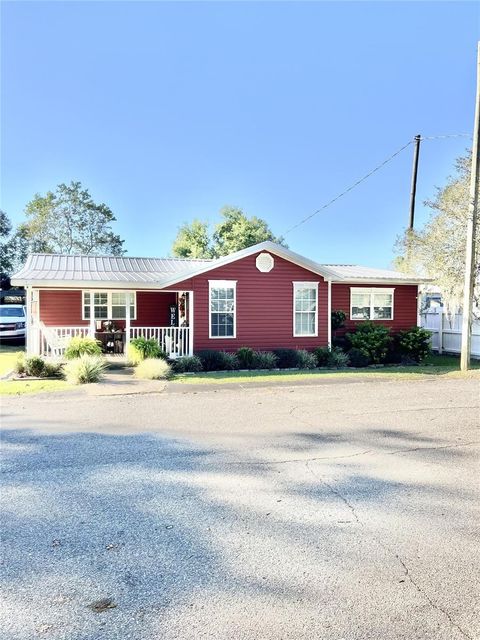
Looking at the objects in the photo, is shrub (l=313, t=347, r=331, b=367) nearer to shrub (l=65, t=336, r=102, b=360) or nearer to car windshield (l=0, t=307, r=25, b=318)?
shrub (l=65, t=336, r=102, b=360)

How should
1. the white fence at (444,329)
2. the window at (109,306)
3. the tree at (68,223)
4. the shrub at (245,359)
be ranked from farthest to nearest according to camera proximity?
the tree at (68,223) < the white fence at (444,329) < the window at (109,306) < the shrub at (245,359)

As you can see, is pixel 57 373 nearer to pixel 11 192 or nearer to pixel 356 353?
pixel 356 353

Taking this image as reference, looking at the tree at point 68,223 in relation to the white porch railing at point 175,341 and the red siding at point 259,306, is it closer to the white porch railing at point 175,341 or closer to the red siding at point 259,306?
the white porch railing at point 175,341

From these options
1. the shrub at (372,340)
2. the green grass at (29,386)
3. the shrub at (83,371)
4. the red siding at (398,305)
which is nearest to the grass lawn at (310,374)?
the shrub at (372,340)

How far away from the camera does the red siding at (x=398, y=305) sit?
1791 cm

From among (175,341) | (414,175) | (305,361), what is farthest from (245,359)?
(414,175)

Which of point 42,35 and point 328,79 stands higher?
point 328,79

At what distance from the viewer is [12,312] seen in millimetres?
23906

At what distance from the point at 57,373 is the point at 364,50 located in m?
19.9

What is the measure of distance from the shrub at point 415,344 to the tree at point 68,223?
2937 cm

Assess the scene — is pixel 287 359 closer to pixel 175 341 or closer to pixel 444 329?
pixel 175 341

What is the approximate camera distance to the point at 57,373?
13031 mm

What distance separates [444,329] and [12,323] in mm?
20768

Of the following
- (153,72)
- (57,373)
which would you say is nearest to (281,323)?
(57,373)
